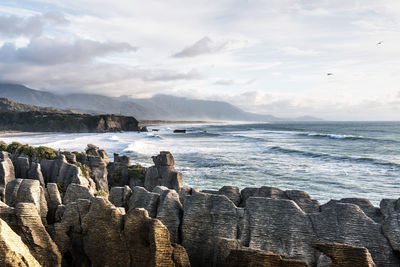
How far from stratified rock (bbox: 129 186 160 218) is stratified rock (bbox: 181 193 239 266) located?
3.89 ft

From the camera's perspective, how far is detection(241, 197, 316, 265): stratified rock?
850cm

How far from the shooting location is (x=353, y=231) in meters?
8.55

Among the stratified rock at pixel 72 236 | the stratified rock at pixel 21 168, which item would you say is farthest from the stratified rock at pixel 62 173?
the stratified rock at pixel 72 236

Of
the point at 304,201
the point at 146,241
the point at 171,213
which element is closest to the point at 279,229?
the point at 304,201

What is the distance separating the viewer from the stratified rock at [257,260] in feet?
23.1

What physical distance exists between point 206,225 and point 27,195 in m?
5.65

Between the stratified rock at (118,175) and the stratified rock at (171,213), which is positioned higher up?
the stratified rock at (171,213)

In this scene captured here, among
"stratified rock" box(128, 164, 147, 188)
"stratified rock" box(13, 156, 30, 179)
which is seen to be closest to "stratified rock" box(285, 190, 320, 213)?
"stratified rock" box(13, 156, 30, 179)

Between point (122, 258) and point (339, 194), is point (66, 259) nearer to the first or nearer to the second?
point (122, 258)

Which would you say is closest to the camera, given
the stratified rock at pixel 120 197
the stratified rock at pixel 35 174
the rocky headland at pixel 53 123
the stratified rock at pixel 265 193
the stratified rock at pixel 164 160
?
the stratified rock at pixel 120 197

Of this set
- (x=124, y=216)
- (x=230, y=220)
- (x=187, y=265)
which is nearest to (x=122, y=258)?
(x=124, y=216)

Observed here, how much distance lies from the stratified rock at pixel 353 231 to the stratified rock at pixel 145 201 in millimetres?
4729

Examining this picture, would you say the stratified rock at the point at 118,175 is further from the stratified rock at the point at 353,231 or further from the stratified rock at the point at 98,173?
the stratified rock at the point at 353,231

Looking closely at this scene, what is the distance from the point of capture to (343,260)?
693 centimetres
